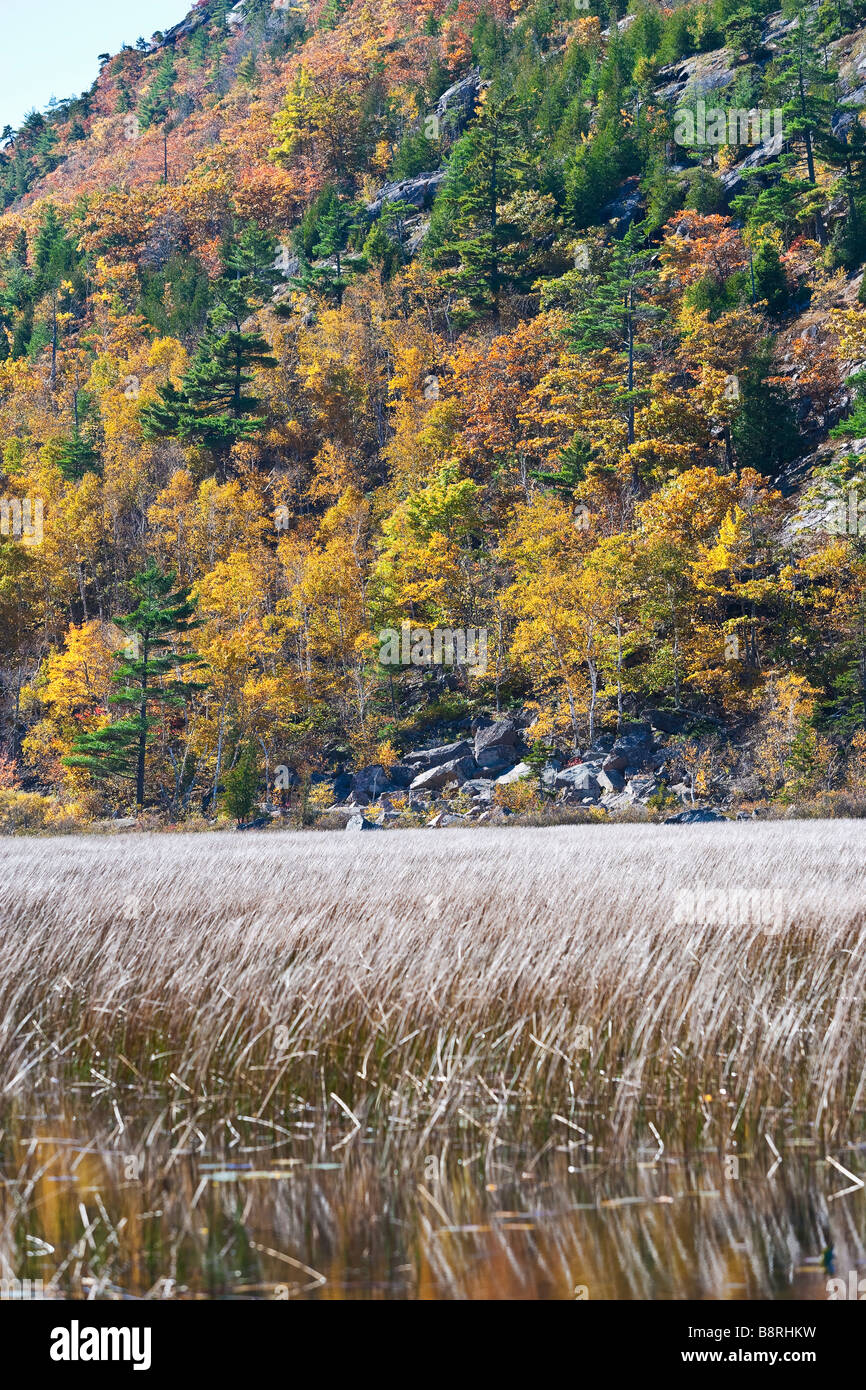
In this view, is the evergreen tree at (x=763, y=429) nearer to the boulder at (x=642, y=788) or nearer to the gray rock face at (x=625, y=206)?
the boulder at (x=642, y=788)

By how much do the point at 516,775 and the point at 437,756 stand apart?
5501 millimetres

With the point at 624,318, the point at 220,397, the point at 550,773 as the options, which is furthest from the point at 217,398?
the point at 550,773

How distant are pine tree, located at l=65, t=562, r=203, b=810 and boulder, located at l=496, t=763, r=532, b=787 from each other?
13833mm

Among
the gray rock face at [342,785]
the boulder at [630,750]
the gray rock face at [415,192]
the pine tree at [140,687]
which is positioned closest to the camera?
the boulder at [630,750]

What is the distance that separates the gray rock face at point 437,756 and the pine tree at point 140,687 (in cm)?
1042

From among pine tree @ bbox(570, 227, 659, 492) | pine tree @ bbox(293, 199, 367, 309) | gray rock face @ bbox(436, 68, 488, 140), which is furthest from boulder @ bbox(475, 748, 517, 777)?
gray rock face @ bbox(436, 68, 488, 140)

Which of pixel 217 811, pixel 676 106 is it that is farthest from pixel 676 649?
pixel 676 106

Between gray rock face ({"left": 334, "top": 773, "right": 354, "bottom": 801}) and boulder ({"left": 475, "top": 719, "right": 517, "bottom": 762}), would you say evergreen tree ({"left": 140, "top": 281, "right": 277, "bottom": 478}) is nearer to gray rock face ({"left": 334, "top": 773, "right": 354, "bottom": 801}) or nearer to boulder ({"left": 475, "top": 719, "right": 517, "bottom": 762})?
gray rock face ({"left": 334, "top": 773, "right": 354, "bottom": 801})

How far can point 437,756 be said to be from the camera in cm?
5141

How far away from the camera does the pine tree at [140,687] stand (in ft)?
155

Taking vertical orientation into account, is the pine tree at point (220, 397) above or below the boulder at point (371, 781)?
above

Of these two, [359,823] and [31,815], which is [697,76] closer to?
[359,823]

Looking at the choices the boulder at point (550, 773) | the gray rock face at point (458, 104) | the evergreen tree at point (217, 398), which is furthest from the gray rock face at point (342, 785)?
the gray rock face at point (458, 104)
